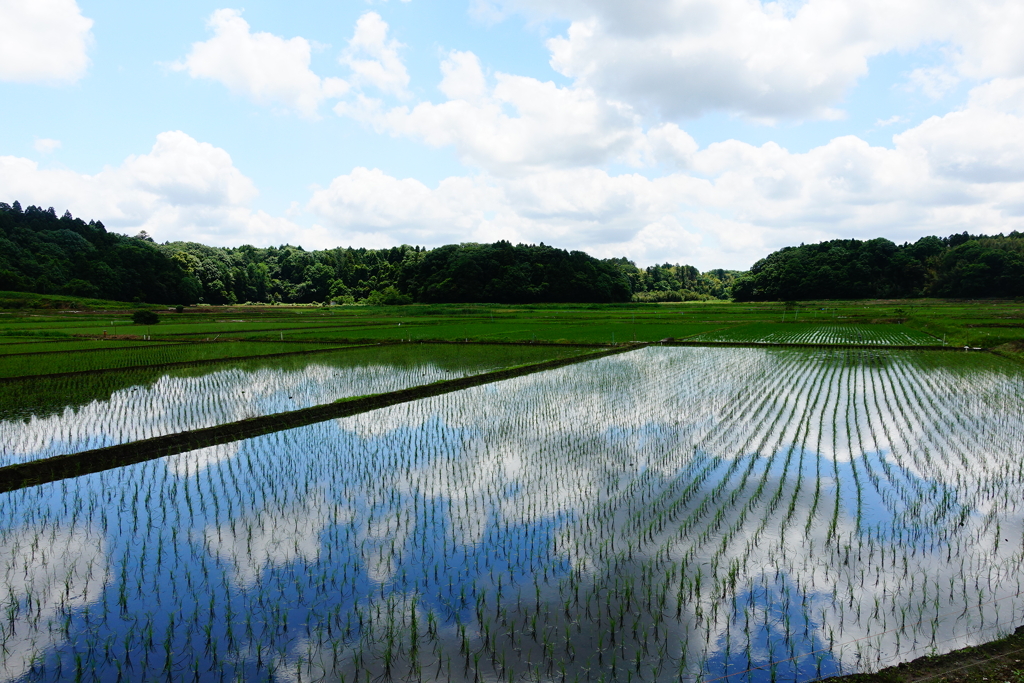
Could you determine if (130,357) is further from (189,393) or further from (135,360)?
(189,393)

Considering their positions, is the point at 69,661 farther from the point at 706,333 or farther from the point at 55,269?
the point at 55,269

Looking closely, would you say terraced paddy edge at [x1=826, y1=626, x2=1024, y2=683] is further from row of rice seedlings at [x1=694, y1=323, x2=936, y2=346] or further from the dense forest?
the dense forest

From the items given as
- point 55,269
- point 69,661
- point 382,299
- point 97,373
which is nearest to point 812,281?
point 382,299

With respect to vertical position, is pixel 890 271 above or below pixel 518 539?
above

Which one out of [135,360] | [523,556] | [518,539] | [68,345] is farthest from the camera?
[68,345]

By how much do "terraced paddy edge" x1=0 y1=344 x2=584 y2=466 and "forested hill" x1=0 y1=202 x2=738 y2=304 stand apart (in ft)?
144

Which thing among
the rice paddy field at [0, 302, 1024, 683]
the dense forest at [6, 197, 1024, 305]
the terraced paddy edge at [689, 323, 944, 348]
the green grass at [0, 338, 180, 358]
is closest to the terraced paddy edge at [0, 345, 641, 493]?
the rice paddy field at [0, 302, 1024, 683]

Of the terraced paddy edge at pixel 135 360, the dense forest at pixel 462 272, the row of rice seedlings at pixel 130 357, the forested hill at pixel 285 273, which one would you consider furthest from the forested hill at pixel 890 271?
the row of rice seedlings at pixel 130 357

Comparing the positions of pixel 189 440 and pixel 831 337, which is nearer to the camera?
pixel 189 440

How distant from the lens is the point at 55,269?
50.8 m

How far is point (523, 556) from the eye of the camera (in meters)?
4.61

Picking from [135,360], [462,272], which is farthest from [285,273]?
[135,360]

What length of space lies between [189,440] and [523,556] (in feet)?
19.6

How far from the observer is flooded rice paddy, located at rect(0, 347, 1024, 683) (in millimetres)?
3418
